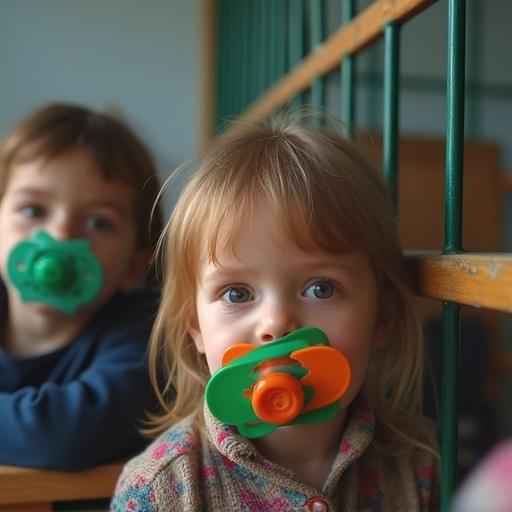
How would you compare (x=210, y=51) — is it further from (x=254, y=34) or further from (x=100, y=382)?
(x=100, y=382)

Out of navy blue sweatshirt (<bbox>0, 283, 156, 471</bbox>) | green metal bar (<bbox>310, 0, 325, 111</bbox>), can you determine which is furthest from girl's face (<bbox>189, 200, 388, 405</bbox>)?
green metal bar (<bbox>310, 0, 325, 111</bbox>)

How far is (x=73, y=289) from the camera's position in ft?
3.10

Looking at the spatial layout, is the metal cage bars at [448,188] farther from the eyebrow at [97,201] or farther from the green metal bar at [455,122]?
the eyebrow at [97,201]

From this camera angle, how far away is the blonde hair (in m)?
0.69

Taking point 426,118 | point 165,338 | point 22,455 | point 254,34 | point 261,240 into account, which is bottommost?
point 22,455

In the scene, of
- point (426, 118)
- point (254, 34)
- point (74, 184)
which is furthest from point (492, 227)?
point (74, 184)

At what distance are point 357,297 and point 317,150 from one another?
6.6 inches

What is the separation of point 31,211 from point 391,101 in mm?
537

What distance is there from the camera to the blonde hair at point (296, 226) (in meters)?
0.69

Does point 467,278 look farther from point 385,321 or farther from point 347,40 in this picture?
point 347,40

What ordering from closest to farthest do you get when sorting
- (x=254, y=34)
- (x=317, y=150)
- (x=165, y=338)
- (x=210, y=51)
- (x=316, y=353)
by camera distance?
(x=316, y=353) → (x=317, y=150) → (x=165, y=338) → (x=254, y=34) → (x=210, y=51)

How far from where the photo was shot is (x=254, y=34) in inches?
70.2

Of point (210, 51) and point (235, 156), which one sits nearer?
point (235, 156)

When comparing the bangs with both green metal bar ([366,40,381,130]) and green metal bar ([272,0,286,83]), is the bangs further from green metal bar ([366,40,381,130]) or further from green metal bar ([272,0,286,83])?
green metal bar ([366,40,381,130])
